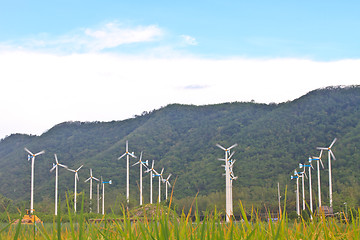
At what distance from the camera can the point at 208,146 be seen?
15400 centimetres

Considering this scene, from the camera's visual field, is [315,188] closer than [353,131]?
Yes

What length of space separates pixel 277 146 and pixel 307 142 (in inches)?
309

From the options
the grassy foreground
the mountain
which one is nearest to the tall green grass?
the grassy foreground

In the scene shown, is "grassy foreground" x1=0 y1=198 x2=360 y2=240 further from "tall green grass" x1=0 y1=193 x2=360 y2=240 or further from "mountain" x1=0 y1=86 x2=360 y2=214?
"mountain" x1=0 y1=86 x2=360 y2=214

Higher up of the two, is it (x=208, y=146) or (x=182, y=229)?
(x=208, y=146)

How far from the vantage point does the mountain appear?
11956 cm

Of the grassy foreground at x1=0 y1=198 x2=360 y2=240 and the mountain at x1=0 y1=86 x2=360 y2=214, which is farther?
the mountain at x1=0 y1=86 x2=360 y2=214

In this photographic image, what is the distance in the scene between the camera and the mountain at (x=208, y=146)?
120 m

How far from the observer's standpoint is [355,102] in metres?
154

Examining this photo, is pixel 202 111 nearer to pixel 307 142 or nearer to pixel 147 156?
pixel 147 156

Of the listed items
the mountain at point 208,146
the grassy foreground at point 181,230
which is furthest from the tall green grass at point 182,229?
the mountain at point 208,146

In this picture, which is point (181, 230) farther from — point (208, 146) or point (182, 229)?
point (208, 146)

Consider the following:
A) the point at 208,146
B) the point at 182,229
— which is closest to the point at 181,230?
the point at 182,229

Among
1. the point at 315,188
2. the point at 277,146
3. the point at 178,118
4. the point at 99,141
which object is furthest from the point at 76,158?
the point at 315,188
